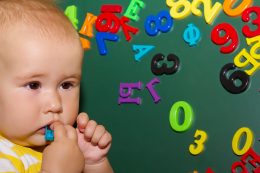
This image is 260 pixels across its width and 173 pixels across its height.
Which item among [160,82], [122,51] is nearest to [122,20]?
[122,51]

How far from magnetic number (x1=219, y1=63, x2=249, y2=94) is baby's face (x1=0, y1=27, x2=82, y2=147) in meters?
0.35

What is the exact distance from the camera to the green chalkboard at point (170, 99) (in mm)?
975

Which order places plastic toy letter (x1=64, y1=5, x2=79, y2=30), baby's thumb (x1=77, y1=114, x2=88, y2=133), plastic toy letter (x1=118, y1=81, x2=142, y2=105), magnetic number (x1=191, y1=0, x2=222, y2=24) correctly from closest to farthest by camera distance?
baby's thumb (x1=77, y1=114, x2=88, y2=133)
magnetic number (x1=191, y1=0, x2=222, y2=24)
plastic toy letter (x1=118, y1=81, x2=142, y2=105)
plastic toy letter (x1=64, y1=5, x2=79, y2=30)

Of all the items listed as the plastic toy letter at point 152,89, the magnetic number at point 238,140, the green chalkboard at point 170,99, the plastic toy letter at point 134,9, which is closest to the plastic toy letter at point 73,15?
the green chalkboard at point 170,99

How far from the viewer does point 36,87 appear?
31.4 inches

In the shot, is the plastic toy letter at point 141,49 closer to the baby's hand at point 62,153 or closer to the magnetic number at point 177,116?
the magnetic number at point 177,116

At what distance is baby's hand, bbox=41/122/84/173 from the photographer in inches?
30.0

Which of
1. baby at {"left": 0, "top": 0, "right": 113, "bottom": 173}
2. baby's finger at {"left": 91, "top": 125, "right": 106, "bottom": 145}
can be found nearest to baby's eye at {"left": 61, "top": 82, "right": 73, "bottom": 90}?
baby at {"left": 0, "top": 0, "right": 113, "bottom": 173}

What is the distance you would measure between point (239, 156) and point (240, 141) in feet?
0.10

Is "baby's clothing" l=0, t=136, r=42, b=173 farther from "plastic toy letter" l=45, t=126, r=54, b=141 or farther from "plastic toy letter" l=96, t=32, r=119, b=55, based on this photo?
"plastic toy letter" l=96, t=32, r=119, b=55

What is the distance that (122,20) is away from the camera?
114cm

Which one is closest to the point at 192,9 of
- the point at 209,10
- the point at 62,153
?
the point at 209,10

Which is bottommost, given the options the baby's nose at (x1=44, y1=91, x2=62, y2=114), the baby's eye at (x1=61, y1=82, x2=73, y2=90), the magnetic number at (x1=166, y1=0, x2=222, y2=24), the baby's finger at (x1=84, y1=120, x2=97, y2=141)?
the baby's finger at (x1=84, y1=120, x2=97, y2=141)

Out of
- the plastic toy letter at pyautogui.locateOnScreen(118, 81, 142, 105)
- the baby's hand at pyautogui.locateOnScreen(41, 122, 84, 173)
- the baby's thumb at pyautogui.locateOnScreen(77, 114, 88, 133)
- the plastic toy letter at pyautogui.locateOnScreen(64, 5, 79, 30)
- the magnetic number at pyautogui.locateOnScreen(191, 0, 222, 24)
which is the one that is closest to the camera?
the baby's hand at pyautogui.locateOnScreen(41, 122, 84, 173)
